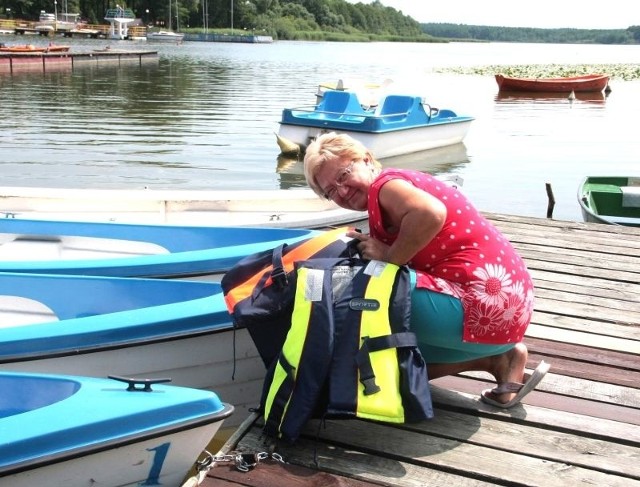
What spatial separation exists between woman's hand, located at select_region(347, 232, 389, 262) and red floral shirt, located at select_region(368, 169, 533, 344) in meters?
0.06

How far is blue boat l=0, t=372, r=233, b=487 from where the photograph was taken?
2.62 metres

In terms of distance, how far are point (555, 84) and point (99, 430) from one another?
3249 cm

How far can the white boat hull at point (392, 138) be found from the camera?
13.9m

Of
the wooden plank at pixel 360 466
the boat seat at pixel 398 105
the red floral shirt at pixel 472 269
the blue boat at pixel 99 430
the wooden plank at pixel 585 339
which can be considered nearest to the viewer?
the blue boat at pixel 99 430

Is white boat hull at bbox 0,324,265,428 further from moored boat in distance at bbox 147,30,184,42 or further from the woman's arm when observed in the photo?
moored boat in distance at bbox 147,30,184,42

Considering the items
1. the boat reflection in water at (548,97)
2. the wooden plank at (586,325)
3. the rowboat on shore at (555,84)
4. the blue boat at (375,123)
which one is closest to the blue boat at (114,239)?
the wooden plank at (586,325)

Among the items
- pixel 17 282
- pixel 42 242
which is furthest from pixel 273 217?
pixel 17 282

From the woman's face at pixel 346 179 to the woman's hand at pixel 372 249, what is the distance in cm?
17

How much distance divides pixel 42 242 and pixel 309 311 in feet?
11.3

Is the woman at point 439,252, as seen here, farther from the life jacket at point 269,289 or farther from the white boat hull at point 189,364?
the white boat hull at point 189,364

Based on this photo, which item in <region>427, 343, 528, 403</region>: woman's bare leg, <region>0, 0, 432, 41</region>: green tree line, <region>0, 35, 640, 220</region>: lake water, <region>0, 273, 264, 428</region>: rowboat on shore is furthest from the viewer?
<region>0, 0, 432, 41</region>: green tree line

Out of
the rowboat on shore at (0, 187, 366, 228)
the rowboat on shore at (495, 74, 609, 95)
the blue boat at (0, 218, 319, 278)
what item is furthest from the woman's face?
the rowboat on shore at (495, 74, 609, 95)

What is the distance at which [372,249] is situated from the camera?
3027 millimetres

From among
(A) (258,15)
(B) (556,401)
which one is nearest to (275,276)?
(B) (556,401)
